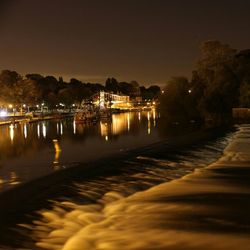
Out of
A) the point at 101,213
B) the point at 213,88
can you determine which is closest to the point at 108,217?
the point at 101,213

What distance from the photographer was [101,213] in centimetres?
1567

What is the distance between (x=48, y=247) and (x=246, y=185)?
9665 mm

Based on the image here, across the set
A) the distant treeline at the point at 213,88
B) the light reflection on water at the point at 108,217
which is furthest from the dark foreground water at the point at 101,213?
the distant treeline at the point at 213,88

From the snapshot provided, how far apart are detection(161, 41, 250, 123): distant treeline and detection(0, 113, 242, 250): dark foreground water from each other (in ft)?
184

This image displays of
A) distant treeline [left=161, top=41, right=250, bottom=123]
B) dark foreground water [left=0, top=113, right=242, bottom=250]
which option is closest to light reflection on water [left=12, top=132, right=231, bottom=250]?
dark foreground water [left=0, top=113, right=242, bottom=250]

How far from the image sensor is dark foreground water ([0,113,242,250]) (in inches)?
500

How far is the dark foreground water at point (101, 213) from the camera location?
1270 centimetres

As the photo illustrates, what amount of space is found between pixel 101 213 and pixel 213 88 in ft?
226

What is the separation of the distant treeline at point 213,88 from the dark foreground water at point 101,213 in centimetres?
5615

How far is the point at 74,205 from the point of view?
16469 mm

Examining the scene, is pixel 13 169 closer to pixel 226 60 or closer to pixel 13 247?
pixel 13 247

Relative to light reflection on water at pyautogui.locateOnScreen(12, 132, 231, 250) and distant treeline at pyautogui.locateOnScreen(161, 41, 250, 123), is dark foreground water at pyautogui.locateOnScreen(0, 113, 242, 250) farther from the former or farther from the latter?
distant treeline at pyautogui.locateOnScreen(161, 41, 250, 123)

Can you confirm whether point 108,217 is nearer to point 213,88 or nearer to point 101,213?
point 101,213

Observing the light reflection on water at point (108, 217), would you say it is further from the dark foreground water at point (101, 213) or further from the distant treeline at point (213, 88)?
the distant treeline at point (213, 88)
